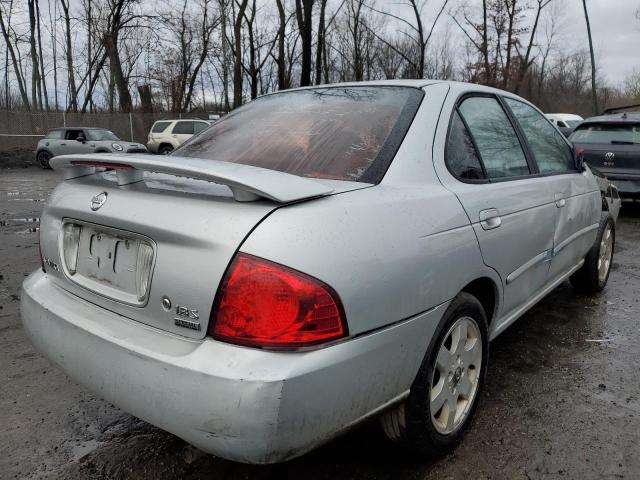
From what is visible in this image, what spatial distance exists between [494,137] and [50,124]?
85.1 ft

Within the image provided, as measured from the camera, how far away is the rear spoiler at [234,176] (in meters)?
1.50

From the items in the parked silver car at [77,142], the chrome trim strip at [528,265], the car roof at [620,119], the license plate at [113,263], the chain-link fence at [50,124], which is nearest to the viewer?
the license plate at [113,263]

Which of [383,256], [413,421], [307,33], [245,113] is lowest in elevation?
[413,421]

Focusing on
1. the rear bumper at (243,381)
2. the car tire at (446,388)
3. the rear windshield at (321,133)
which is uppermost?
the rear windshield at (321,133)

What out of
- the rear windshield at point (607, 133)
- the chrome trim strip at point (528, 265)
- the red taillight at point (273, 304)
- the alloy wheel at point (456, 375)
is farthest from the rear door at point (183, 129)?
the red taillight at point (273, 304)

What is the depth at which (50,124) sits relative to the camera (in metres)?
24.1

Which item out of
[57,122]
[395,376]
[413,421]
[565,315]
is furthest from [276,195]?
[57,122]

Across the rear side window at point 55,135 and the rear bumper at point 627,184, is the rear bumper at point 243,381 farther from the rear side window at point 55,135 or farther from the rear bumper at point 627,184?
the rear side window at point 55,135

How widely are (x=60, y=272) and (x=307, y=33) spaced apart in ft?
40.2

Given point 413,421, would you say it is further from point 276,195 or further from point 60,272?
point 60,272

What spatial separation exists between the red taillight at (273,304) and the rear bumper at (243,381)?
0.15 feet

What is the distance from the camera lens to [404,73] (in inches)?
1441

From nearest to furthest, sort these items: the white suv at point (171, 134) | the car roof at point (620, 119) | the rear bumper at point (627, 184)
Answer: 1. the rear bumper at point (627, 184)
2. the car roof at point (620, 119)
3. the white suv at point (171, 134)

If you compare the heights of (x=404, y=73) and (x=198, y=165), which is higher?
(x=404, y=73)
